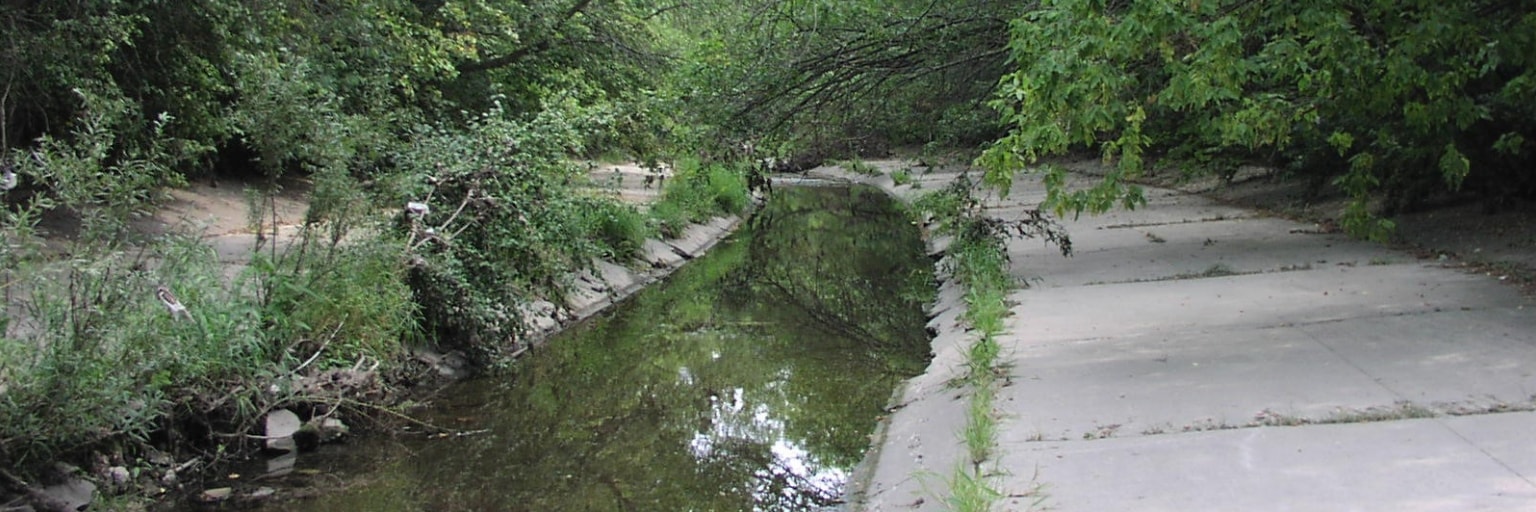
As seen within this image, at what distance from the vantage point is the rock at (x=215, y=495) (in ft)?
24.2

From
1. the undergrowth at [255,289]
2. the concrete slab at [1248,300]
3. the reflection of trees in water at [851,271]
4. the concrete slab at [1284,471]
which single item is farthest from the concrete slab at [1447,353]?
the undergrowth at [255,289]

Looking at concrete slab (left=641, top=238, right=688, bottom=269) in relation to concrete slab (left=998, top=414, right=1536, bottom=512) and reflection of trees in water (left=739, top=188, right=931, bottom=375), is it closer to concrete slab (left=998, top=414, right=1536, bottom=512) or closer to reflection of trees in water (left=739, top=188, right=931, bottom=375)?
reflection of trees in water (left=739, top=188, right=931, bottom=375)

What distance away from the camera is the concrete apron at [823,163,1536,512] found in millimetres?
5547

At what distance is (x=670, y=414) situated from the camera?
948 cm

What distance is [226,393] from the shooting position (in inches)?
323

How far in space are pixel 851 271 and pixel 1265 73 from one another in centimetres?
731

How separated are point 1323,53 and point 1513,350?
2586mm

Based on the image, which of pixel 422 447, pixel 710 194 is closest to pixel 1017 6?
pixel 422 447

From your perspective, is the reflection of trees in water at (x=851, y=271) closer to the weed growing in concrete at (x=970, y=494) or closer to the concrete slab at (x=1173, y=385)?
the concrete slab at (x=1173, y=385)

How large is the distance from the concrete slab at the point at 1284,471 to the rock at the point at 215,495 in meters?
4.43

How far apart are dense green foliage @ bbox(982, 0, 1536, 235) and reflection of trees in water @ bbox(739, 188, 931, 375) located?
267 cm

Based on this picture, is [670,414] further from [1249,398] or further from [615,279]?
[615,279]

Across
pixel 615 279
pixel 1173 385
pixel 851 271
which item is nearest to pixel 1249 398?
pixel 1173 385

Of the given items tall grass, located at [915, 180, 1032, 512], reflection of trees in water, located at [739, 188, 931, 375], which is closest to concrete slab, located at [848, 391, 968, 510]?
tall grass, located at [915, 180, 1032, 512]
